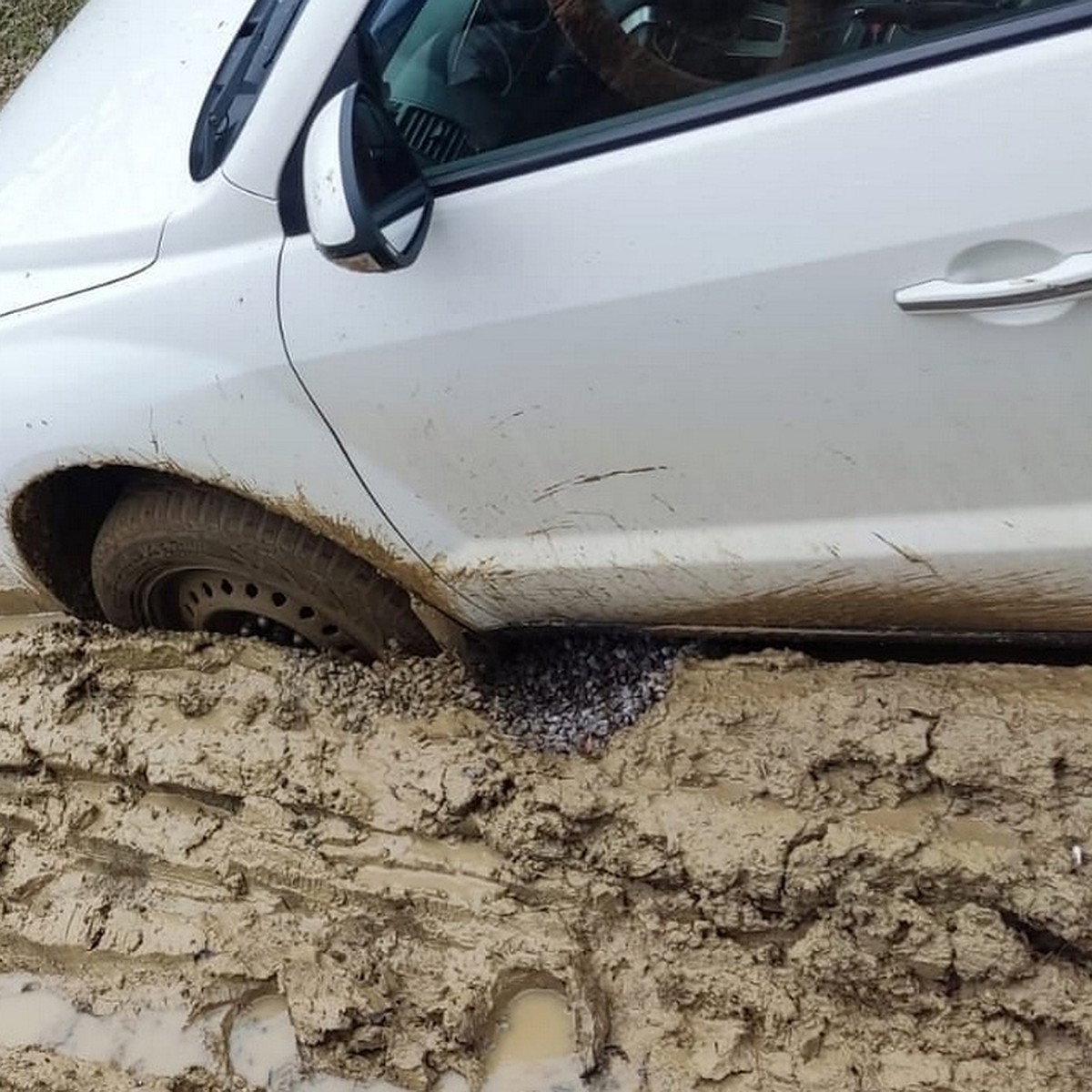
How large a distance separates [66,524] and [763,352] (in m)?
1.79

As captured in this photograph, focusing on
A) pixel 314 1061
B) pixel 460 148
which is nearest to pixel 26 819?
pixel 314 1061

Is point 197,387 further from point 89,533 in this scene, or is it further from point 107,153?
point 89,533

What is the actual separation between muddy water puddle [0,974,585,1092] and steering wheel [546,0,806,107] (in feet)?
5.35

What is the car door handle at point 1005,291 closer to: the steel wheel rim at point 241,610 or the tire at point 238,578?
the tire at point 238,578

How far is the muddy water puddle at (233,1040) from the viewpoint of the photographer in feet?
8.15

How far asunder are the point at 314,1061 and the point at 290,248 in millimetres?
1521

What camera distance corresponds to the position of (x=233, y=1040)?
2.65 m

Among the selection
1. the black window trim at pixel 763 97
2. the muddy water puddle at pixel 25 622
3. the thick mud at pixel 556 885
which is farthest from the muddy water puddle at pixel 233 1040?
the black window trim at pixel 763 97

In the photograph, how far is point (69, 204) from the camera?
2.63 meters

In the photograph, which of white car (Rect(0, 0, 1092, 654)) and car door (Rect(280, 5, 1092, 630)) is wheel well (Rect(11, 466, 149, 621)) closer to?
white car (Rect(0, 0, 1092, 654))

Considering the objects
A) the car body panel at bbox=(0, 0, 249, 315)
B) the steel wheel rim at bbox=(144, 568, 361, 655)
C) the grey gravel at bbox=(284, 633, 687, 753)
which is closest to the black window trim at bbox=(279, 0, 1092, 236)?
the car body panel at bbox=(0, 0, 249, 315)

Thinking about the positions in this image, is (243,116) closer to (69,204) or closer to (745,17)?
(69,204)

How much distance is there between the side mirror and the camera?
2061mm

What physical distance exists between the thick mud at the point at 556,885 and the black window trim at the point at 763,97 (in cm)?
109
